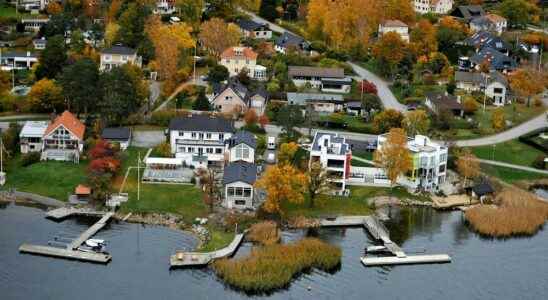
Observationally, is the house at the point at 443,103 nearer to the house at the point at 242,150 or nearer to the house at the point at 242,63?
the house at the point at 242,63

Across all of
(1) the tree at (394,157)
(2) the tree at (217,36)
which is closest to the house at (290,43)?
(2) the tree at (217,36)

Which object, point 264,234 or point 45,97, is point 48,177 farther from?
point 264,234

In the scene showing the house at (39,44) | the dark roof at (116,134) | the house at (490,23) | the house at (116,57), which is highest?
the house at (490,23)

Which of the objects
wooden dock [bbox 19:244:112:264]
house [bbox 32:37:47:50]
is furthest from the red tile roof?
house [bbox 32:37:47:50]

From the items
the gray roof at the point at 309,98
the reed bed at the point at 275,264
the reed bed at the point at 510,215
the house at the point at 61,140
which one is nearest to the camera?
the reed bed at the point at 275,264

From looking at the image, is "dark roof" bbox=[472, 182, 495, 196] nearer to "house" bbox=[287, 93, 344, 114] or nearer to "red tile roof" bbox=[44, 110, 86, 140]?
"house" bbox=[287, 93, 344, 114]

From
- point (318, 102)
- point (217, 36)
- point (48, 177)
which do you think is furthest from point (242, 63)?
point (48, 177)

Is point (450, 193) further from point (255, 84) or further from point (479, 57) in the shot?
point (479, 57)

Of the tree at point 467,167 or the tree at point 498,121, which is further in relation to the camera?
the tree at point 498,121

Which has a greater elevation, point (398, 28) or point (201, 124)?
point (398, 28)
